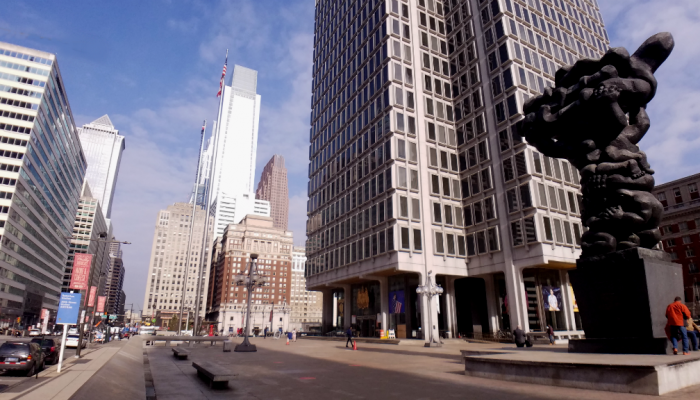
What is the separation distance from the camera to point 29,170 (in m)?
86.3

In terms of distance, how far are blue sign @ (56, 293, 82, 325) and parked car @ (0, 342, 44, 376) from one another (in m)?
2.27

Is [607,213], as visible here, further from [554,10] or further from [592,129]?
[554,10]

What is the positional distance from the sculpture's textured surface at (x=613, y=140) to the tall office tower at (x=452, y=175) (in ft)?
74.3

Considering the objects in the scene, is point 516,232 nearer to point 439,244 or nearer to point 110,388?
point 439,244

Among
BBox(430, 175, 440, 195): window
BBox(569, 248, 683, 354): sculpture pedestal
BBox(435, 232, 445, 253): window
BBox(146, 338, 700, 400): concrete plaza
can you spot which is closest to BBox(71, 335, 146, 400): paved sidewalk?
BBox(146, 338, 700, 400): concrete plaza

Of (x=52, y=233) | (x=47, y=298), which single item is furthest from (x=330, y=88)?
(x=47, y=298)

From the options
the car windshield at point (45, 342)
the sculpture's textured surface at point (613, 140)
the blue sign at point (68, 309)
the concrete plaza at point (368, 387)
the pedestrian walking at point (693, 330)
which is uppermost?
the sculpture's textured surface at point (613, 140)

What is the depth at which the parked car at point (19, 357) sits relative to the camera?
55.4ft

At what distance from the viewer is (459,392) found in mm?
10188

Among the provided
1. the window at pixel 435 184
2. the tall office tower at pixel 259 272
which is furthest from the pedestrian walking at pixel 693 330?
the tall office tower at pixel 259 272

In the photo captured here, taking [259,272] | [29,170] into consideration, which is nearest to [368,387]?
[29,170]

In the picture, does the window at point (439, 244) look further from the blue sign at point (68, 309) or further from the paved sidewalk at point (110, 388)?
the paved sidewalk at point (110, 388)

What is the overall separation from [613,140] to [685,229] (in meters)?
66.6

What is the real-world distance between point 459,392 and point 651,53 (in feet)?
47.0
